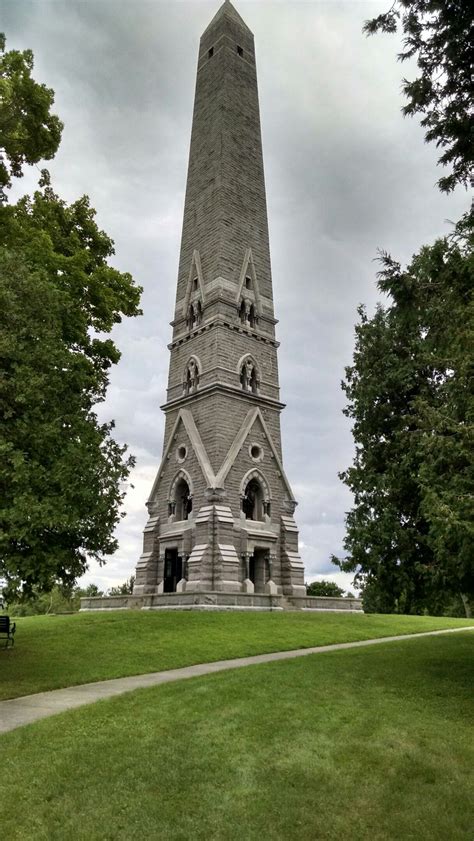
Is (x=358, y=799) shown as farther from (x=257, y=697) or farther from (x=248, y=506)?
(x=248, y=506)

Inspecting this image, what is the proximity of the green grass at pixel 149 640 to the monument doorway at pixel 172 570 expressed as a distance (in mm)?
6560

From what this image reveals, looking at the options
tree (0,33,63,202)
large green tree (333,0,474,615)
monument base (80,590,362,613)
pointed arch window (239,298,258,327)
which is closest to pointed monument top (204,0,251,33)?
pointed arch window (239,298,258,327)

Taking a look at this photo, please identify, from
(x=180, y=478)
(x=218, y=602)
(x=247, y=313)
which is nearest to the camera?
(x=218, y=602)

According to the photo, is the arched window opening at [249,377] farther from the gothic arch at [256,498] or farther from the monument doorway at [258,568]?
the monument doorway at [258,568]

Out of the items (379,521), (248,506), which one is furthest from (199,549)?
(379,521)

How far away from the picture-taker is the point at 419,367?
699 inches

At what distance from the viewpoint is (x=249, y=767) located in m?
7.46

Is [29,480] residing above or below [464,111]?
below

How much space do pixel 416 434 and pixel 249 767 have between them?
9.46 m

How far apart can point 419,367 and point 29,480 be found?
1160 centimetres

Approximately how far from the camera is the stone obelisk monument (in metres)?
31.0

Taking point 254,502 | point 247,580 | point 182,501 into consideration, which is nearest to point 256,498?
point 254,502

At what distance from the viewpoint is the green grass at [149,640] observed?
14531 millimetres

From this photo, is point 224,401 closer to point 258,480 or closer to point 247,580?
point 258,480
